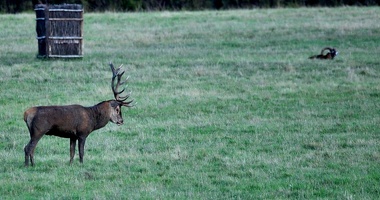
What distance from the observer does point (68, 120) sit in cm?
1391

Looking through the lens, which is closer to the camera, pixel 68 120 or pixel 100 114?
pixel 68 120

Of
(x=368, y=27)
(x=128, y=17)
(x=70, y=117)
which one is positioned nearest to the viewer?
(x=70, y=117)

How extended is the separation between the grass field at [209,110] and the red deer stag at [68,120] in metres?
0.41

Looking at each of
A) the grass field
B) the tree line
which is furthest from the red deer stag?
the tree line

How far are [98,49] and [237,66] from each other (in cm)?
680

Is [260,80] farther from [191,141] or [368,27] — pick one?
[368,27]

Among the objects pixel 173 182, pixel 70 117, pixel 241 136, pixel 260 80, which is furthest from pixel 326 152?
pixel 260 80

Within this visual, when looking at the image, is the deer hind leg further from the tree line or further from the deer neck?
the tree line

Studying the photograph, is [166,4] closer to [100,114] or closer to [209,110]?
[209,110]

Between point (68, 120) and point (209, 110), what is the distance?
682 centimetres

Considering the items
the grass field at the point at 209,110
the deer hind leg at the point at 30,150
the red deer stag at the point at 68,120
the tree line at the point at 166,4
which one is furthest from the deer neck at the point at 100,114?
the tree line at the point at 166,4

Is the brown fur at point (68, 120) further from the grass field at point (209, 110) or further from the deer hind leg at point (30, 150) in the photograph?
the grass field at point (209, 110)

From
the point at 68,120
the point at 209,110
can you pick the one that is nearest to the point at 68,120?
the point at 68,120

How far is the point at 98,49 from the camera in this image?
1261 inches
